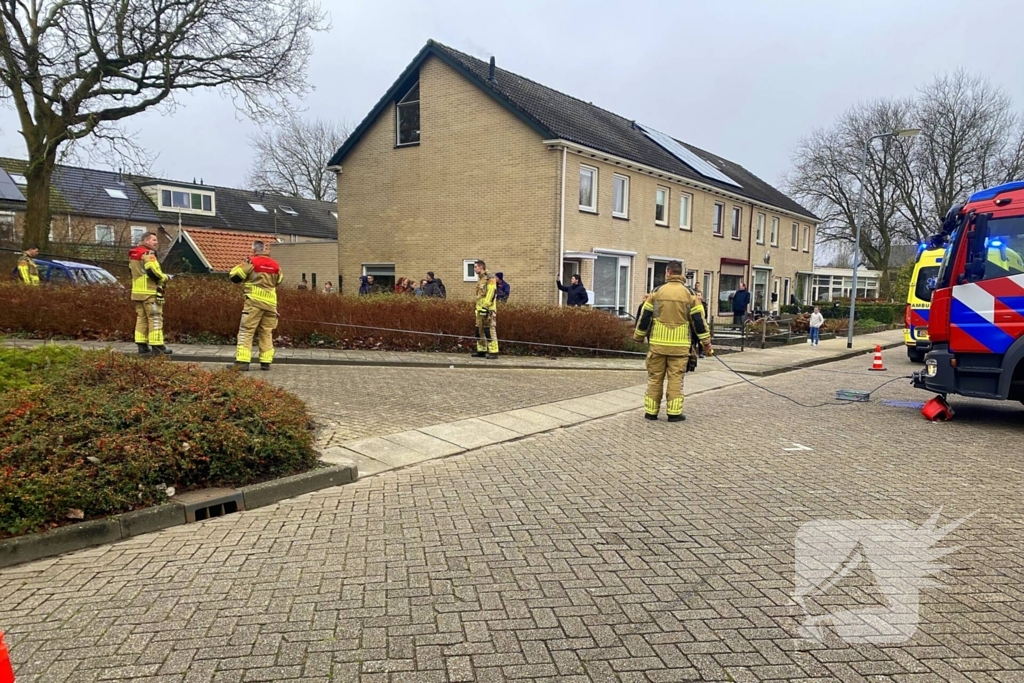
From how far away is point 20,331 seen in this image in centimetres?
1209

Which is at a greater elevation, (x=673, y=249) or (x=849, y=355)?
(x=673, y=249)

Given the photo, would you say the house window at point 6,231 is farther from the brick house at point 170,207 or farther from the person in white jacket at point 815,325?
the person in white jacket at point 815,325

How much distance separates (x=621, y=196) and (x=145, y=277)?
51.5 feet

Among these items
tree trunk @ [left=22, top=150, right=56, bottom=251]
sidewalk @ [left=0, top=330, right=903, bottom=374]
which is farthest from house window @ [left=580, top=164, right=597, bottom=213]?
tree trunk @ [left=22, top=150, right=56, bottom=251]

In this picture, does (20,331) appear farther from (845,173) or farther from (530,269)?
(845,173)

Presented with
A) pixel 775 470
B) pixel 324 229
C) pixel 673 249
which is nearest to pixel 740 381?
pixel 775 470

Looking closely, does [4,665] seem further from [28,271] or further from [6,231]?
[6,231]

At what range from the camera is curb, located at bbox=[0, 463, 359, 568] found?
3.75m

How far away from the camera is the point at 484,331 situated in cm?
1322

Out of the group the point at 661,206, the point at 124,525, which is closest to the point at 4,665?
the point at 124,525

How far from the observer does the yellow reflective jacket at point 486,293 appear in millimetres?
12539

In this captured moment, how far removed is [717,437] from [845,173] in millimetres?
41110

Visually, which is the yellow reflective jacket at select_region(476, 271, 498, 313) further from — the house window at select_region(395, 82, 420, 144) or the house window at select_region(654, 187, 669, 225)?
the house window at select_region(654, 187, 669, 225)

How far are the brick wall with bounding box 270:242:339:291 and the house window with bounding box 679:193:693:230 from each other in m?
12.8
